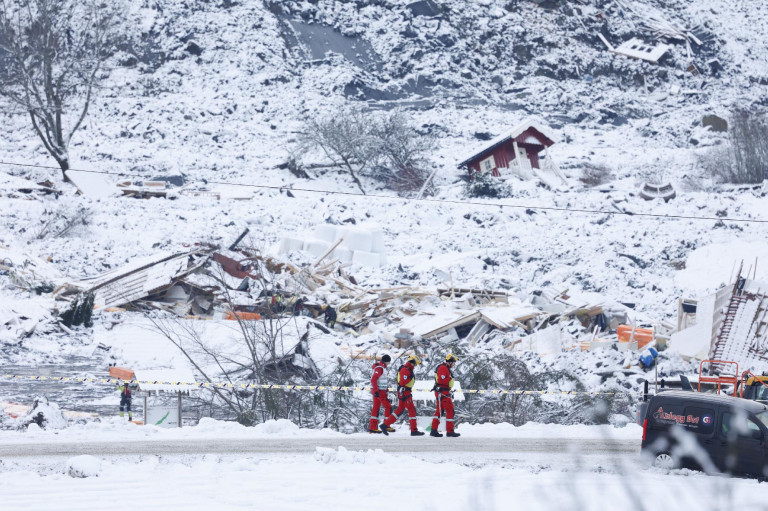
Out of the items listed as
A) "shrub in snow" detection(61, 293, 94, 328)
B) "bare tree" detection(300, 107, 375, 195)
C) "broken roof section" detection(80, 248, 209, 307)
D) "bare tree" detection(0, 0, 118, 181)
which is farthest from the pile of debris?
"bare tree" detection(0, 0, 118, 181)

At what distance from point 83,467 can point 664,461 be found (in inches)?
234

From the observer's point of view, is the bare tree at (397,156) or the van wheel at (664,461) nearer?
the van wheel at (664,461)

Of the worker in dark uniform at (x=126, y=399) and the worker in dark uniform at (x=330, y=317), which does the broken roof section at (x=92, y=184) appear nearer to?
the worker in dark uniform at (x=330, y=317)

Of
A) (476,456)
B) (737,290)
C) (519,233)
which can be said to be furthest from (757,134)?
(476,456)

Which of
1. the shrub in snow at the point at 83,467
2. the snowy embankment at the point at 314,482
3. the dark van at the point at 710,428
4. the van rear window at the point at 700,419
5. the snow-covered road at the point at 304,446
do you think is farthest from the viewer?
the snow-covered road at the point at 304,446

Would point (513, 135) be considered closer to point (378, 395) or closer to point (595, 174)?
point (595, 174)

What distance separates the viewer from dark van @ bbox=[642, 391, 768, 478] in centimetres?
841

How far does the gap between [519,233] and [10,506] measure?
20672 mm

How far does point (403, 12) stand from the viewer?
47.8 m

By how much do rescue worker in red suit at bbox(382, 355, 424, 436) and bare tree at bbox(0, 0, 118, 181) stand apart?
23.4 metres

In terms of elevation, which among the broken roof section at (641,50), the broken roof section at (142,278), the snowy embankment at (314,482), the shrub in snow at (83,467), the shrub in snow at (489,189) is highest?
the broken roof section at (641,50)

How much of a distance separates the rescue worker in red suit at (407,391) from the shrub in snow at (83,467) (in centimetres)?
377

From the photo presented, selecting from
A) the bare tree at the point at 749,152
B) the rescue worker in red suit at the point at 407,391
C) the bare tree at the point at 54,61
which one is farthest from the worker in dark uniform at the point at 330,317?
the bare tree at the point at 749,152

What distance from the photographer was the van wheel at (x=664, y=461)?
344 inches
